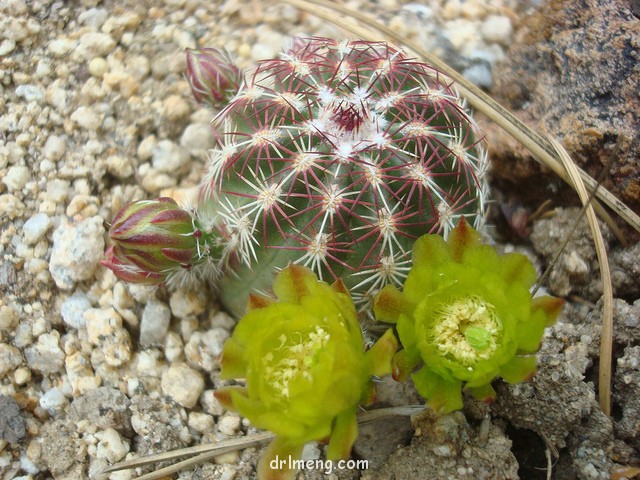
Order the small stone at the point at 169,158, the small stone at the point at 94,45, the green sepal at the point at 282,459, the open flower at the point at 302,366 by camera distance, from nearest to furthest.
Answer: the open flower at the point at 302,366 → the green sepal at the point at 282,459 → the small stone at the point at 169,158 → the small stone at the point at 94,45

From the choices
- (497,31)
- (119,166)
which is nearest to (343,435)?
(119,166)

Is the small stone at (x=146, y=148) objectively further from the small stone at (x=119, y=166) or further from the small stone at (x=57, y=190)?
the small stone at (x=57, y=190)

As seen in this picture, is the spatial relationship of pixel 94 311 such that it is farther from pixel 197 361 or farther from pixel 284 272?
pixel 284 272

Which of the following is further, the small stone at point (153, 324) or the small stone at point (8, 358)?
the small stone at point (153, 324)

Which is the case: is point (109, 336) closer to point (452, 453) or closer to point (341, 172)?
point (341, 172)

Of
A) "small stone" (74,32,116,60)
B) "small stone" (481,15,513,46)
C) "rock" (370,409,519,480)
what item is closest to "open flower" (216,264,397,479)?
"rock" (370,409,519,480)

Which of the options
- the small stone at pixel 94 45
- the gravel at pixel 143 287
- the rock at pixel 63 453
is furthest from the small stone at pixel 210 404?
the small stone at pixel 94 45
